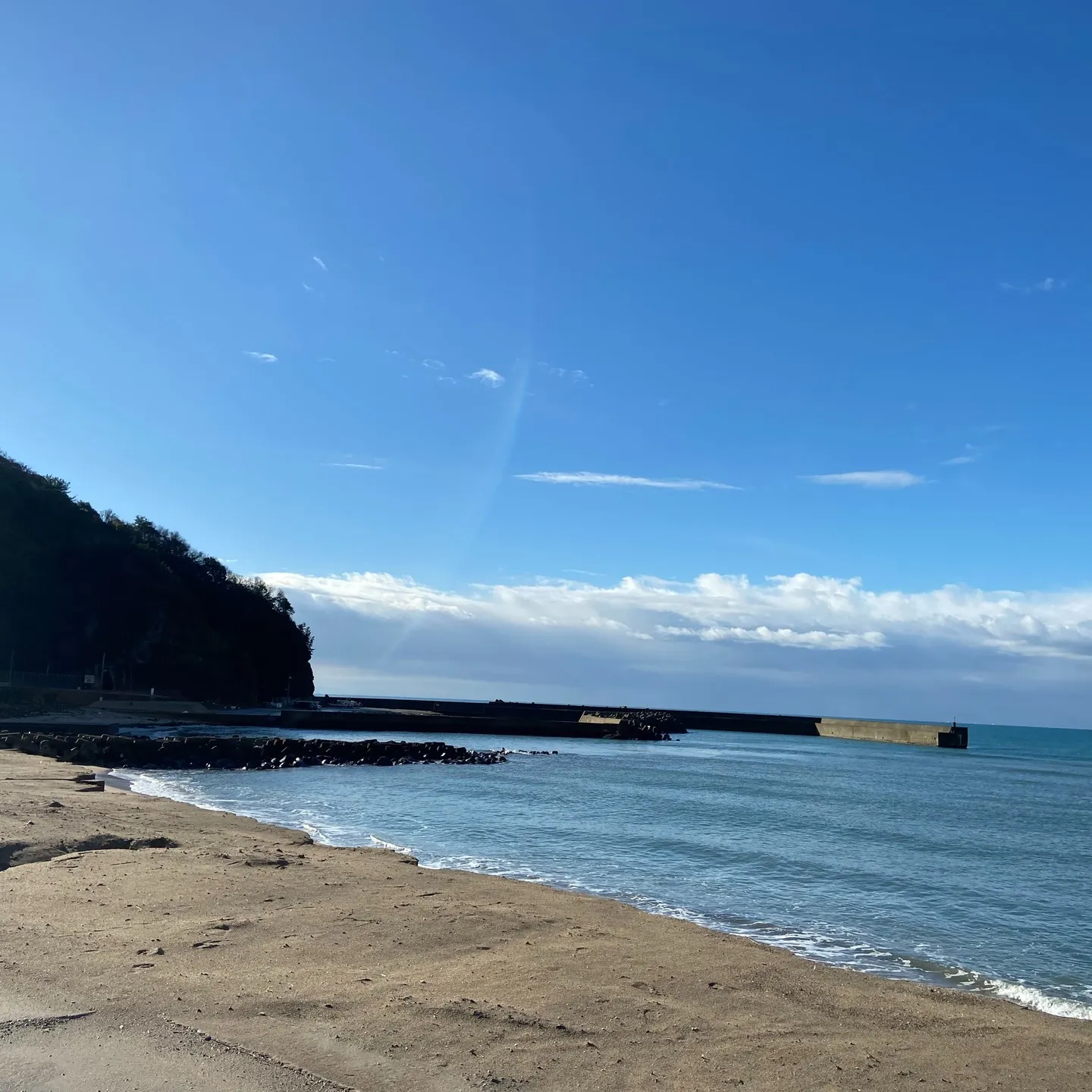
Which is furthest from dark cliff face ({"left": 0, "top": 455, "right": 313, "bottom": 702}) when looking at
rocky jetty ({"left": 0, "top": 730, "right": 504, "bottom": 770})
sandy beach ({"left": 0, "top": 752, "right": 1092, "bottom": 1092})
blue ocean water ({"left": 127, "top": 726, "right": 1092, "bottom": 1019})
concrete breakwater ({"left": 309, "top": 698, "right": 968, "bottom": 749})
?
sandy beach ({"left": 0, "top": 752, "right": 1092, "bottom": 1092})

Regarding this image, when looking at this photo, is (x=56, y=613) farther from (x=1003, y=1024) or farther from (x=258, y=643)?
(x=1003, y=1024)

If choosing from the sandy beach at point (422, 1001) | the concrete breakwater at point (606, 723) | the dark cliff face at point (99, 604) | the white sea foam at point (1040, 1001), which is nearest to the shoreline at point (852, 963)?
the white sea foam at point (1040, 1001)

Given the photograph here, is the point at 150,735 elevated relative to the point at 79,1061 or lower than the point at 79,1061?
lower

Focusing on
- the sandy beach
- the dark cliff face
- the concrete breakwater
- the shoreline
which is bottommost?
the concrete breakwater

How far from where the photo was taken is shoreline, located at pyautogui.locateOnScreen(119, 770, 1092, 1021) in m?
11.1

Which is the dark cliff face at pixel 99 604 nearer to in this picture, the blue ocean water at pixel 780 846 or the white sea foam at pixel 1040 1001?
the blue ocean water at pixel 780 846

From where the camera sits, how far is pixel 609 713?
13300 cm

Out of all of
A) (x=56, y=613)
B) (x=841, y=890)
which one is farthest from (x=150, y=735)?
(x=841, y=890)

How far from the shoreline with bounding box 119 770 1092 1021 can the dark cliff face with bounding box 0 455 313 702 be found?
3172 inches

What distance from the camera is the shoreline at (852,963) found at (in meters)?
11.1

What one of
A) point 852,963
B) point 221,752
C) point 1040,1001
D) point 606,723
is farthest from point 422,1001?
point 606,723

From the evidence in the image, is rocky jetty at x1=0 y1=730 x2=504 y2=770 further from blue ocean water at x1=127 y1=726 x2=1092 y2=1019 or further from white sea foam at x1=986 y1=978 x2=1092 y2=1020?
white sea foam at x1=986 y1=978 x2=1092 y2=1020

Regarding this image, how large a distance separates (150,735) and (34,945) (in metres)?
49.3

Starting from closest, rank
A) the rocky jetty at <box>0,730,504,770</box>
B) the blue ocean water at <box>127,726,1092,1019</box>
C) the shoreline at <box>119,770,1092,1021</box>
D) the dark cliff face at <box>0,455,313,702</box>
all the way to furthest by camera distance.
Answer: the shoreline at <box>119,770,1092,1021</box> < the blue ocean water at <box>127,726,1092,1019</box> < the rocky jetty at <box>0,730,504,770</box> < the dark cliff face at <box>0,455,313,702</box>
